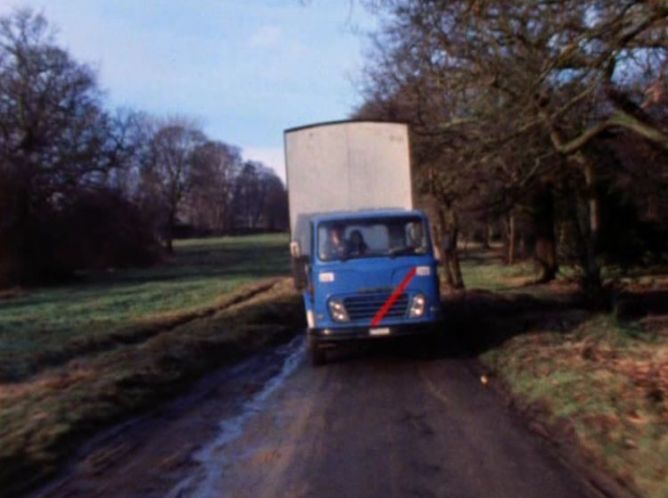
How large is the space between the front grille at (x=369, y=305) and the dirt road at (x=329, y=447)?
1.58m

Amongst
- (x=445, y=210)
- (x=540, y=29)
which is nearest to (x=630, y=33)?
(x=540, y=29)

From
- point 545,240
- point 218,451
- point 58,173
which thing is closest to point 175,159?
point 58,173

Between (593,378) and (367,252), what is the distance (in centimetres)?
522

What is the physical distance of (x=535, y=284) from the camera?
3753 cm

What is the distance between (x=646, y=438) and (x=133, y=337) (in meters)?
14.2

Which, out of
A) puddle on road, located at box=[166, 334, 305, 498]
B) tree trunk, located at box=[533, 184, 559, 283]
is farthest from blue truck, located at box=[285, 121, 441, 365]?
tree trunk, located at box=[533, 184, 559, 283]

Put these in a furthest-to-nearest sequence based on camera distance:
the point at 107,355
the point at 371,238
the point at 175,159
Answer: the point at 175,159, the point at 107,355, the point at 371,238

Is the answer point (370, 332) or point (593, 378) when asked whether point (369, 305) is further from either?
point (593, 378)

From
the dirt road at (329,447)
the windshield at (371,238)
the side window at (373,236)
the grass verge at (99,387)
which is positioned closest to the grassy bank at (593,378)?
the dirt road at (329,447)

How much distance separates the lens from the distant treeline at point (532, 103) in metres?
15.4

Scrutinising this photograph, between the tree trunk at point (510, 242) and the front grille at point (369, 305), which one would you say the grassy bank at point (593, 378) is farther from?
the tree trunk at point (510, 242)

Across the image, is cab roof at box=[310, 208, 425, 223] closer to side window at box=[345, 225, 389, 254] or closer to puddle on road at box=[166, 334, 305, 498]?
side window at box=[345, 225, 389, 254]

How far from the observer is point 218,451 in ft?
31.9

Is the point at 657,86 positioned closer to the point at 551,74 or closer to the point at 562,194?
the point at 551,74
